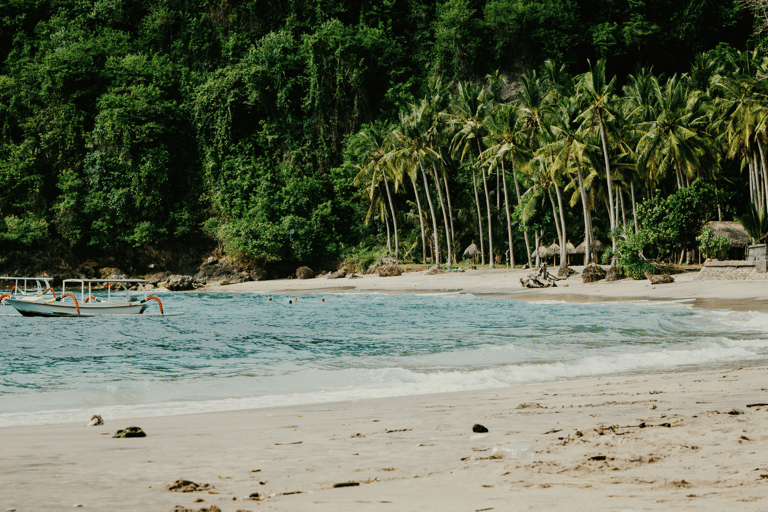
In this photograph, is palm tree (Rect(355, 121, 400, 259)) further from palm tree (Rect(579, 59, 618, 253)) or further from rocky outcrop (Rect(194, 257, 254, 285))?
palm tree (Rect(579, 59, 618, 253))

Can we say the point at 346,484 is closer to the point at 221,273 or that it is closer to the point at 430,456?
the point at 430,456

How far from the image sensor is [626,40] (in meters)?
48.3

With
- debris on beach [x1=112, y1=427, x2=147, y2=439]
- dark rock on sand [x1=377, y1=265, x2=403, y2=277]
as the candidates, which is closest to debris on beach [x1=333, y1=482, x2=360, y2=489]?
debris on beach [x1=112, y1=427, x2=147, y2=439]

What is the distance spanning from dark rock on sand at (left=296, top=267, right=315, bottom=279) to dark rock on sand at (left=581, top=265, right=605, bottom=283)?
900 inches

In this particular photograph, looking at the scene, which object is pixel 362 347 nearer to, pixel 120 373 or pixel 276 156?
pixel 120 373

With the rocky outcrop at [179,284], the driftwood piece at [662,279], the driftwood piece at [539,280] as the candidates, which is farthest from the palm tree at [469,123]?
the rocky outcrop at [179,284]

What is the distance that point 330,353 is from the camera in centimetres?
1230

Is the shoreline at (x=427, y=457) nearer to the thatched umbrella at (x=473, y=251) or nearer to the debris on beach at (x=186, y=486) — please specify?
the debris on beach at (x=186, y=486)

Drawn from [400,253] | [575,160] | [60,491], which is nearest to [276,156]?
[400,253]

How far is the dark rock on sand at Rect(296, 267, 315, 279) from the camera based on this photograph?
46156 millimetres

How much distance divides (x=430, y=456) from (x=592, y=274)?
27.6 m

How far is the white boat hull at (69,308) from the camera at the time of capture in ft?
71.7

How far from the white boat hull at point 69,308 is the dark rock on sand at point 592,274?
67.5 feet

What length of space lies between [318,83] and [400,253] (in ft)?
56.7
